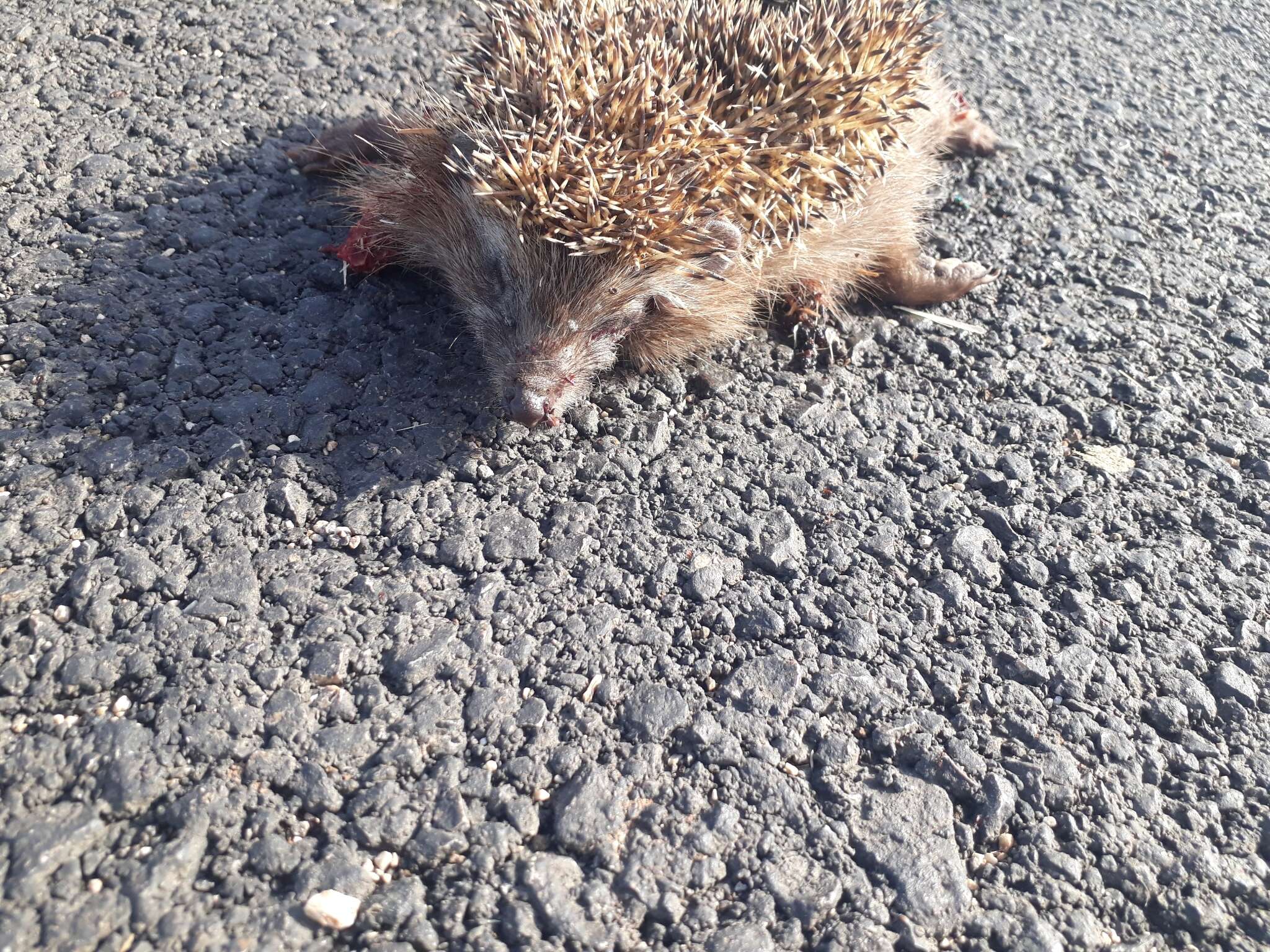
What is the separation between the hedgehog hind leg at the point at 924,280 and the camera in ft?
10.5

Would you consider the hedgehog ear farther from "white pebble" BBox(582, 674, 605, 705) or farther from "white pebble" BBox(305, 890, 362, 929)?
"white pebble" BBox(305, 890, 362, 929)

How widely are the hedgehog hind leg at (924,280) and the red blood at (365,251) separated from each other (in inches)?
65.5

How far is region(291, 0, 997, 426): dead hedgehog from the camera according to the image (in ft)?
8.29

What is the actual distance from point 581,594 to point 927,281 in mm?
1763

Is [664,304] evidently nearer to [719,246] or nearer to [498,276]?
[719,246]

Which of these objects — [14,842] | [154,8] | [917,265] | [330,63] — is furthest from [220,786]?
[154,8]

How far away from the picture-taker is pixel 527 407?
250 cm

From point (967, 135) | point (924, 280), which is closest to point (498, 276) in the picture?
point (924, 280)

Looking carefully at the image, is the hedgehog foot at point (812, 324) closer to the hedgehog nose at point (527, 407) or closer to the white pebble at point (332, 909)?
the hedgehog nose at point (527, 407)

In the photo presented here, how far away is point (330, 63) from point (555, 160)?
1.81 meters

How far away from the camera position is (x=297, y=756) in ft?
6.06

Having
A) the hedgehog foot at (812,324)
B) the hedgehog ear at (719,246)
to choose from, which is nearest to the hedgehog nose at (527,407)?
the hedgehog ear at (719,246)

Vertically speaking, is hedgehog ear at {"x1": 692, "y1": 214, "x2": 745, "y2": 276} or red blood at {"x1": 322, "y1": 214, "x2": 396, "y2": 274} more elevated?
hedgehog ear at {"x1": 692, "y1": 214, "x2": 745, "y2": 276}

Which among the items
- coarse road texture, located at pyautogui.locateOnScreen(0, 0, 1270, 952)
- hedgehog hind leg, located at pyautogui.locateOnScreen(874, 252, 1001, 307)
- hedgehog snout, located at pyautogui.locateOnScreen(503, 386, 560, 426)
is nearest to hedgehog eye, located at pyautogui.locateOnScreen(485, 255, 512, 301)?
coarse road texture, located at pyautogui.locateOnScreen(0, 0, 1270, 952)
